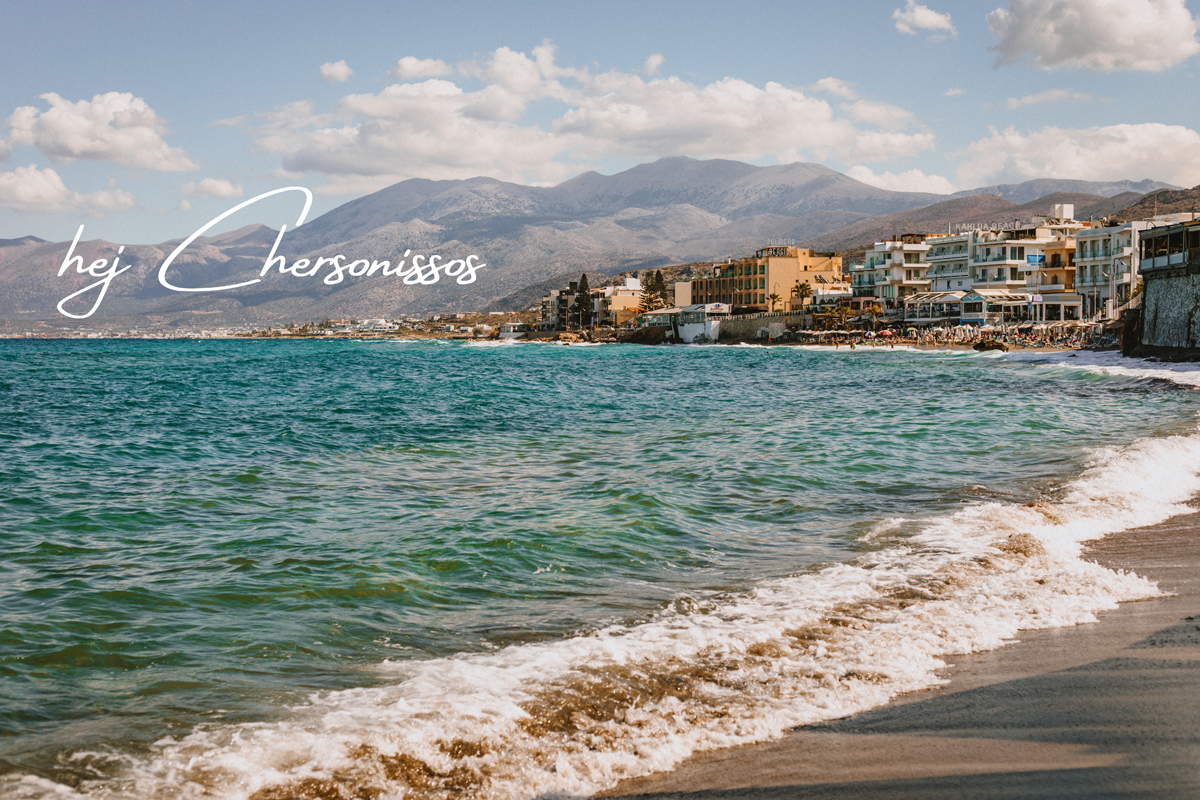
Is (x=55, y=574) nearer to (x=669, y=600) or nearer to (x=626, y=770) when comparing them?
(x=669, y=600)

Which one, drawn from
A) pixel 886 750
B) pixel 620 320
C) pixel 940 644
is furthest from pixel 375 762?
pixel 620 320

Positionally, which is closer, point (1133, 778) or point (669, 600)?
point (1133, 778)

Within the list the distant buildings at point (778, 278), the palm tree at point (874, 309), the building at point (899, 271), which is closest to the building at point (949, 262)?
the building at point (899, 271)

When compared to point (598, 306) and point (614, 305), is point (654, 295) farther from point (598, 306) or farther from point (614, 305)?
point (598, 306)

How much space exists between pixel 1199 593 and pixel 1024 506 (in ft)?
13.1

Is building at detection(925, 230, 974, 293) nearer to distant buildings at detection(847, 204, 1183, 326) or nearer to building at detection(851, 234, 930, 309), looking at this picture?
distant buildings at detection(847, 204, 1183, 326)

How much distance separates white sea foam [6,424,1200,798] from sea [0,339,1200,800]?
0.08 feet

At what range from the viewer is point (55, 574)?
9008mm

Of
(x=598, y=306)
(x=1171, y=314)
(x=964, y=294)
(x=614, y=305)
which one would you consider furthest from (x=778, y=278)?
(x=1171, y=314)

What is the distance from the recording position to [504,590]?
8531 millimetres

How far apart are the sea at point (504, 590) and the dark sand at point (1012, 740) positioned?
285mm

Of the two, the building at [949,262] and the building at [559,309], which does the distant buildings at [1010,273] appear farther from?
the building at [559,309]

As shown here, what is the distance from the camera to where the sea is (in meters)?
5.17

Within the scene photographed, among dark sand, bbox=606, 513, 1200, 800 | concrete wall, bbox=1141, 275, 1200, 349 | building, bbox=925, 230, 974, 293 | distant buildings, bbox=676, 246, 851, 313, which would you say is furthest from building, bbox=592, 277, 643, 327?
dark sand, bbox=606, 513, 1200, 800
